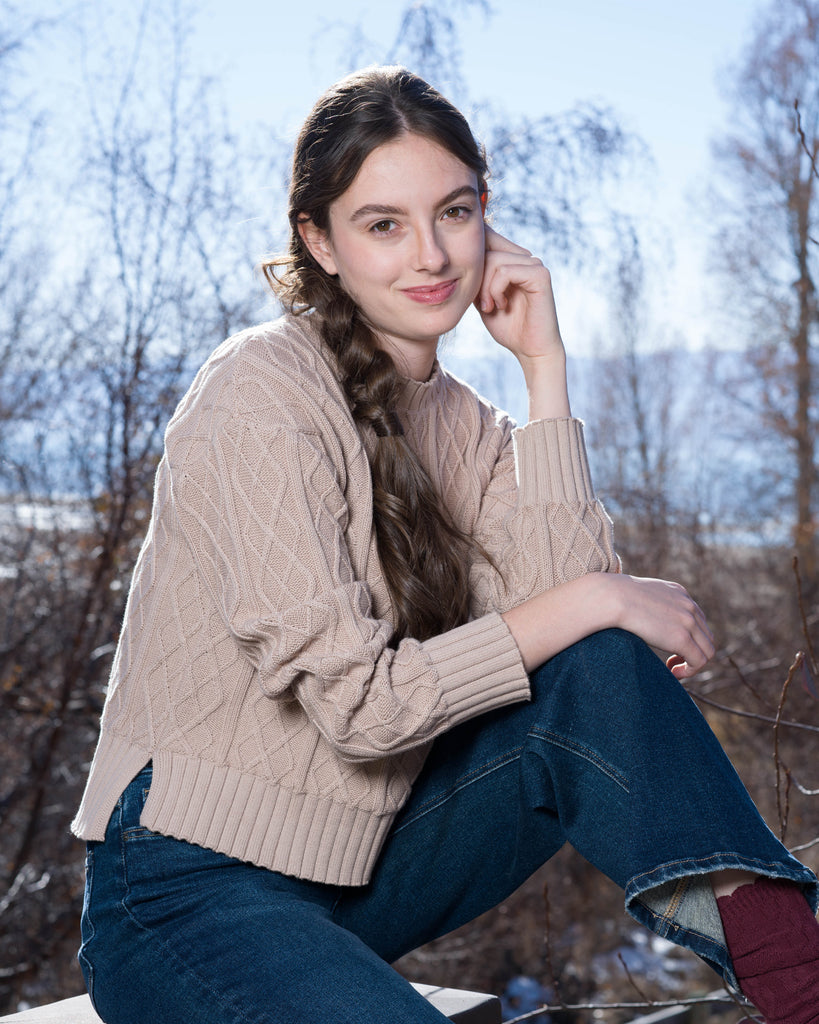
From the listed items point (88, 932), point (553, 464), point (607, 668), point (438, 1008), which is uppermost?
point (553, 464)

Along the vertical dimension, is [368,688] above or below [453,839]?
above

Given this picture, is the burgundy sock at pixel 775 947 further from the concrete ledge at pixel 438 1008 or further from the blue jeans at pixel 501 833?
the concrete ledge at pixel 438 1008

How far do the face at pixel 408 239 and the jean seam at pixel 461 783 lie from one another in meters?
0.65

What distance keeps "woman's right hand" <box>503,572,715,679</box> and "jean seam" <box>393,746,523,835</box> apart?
0.19 meters

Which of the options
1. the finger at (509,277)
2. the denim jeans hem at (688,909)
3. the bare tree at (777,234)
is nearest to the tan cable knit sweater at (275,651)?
the denim jeans hem at (688,909)

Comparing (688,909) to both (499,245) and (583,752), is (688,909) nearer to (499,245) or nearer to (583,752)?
(583,752)

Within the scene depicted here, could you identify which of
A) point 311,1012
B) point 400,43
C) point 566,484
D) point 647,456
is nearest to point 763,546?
point 647,456

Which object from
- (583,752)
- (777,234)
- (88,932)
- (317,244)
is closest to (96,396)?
(317,244)

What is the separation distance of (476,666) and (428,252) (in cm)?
63

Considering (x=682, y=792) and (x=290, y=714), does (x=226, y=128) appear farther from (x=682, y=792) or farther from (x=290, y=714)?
(x=682, y=792)

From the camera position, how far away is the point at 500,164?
341 centimetres

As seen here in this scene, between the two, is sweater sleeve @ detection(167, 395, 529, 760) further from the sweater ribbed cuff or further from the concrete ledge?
the concrete ledge

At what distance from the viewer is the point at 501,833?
1557 millimetres

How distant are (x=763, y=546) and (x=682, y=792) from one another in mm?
5702
